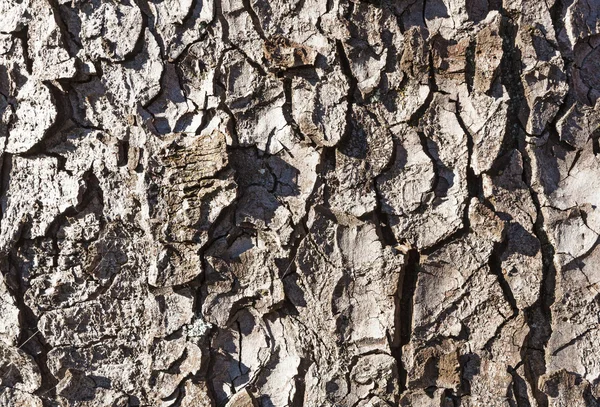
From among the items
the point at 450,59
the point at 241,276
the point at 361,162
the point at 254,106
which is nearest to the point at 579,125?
the point at 450,59

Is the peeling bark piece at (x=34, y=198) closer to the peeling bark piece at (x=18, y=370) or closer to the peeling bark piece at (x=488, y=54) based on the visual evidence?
the peeling bark piece at (x=18, y=370)

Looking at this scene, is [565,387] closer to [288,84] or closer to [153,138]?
[288,84]

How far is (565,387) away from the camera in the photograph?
135cm

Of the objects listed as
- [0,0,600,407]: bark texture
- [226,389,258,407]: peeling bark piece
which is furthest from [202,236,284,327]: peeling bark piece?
[226,389,258,407]: peeling bark piece

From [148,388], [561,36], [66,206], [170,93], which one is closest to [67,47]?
[170,93]

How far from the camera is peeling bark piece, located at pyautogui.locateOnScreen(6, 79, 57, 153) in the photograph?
54.9 inches

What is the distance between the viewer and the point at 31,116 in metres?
1.41

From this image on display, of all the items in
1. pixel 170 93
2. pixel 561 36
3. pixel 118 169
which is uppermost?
pixel 561 36

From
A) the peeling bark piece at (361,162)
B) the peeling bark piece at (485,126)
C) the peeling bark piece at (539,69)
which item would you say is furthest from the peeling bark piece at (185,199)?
the peeling bark piece at (539,69)

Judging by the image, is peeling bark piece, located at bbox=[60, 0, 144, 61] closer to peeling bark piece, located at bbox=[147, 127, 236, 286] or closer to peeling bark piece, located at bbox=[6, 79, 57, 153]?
peeling bark piece, located at bbox=[6, 79, 57, 153]

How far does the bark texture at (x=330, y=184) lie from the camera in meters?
1.35

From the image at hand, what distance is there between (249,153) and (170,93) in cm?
25

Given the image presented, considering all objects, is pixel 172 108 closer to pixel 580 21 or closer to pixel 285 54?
pixel 285 54

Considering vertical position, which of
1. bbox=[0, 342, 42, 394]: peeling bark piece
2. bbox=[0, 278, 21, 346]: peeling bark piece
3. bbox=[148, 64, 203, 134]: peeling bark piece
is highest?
bbox=[148, 64, 203, 134]: peeling bark piece
